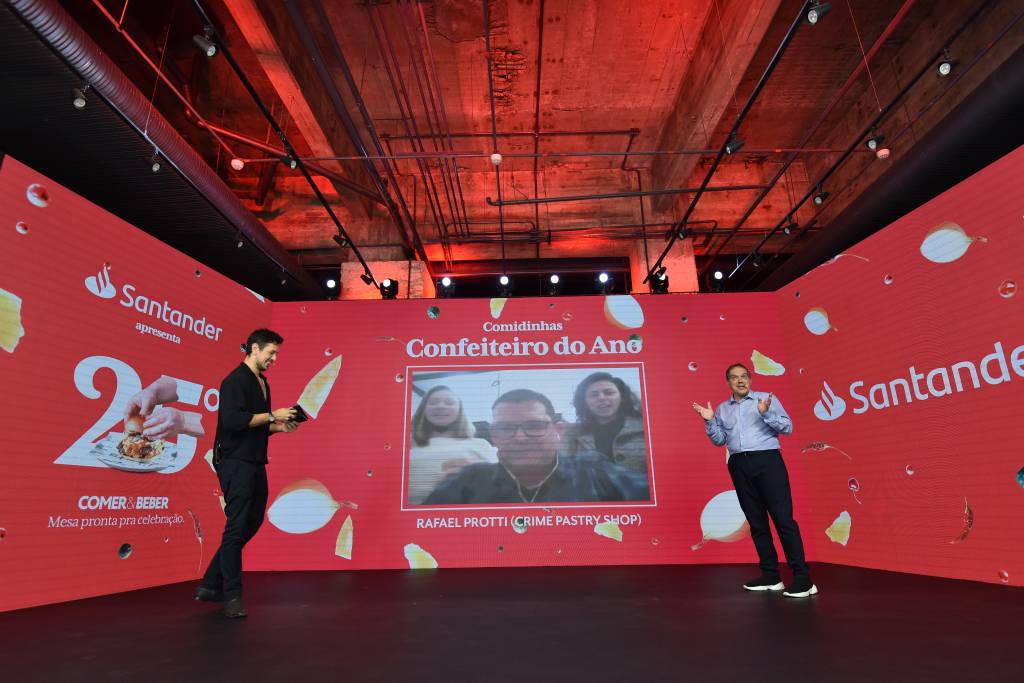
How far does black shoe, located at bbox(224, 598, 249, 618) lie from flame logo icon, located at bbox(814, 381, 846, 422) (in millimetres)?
5020

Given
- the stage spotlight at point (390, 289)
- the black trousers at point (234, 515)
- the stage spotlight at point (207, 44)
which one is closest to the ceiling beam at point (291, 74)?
the stage spotlight at point (207, 44)

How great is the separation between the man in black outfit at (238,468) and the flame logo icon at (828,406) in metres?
4.71

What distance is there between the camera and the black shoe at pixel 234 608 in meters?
2.76

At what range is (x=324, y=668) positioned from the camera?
6.40 feet

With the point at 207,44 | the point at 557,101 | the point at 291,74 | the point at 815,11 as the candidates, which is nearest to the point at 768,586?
the point at 815,11

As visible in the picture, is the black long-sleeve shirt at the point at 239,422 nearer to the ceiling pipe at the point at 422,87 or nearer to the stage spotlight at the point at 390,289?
the ceiling pipe at the point at 422,87

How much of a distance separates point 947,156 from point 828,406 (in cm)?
245

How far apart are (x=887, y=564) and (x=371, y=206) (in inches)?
316

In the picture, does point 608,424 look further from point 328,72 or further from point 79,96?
point 79,96

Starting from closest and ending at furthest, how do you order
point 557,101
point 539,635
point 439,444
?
1. point 539,635
2. point 439,444
3. point 557,101

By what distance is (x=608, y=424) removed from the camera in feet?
18.1

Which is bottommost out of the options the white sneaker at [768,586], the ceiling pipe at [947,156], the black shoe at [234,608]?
the white sneaker at [768,586]

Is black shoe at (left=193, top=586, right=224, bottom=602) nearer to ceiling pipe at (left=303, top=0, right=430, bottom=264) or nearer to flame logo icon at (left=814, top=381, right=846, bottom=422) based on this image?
ceiling pipe at (left=303, top=0, right=430, bottom=264)

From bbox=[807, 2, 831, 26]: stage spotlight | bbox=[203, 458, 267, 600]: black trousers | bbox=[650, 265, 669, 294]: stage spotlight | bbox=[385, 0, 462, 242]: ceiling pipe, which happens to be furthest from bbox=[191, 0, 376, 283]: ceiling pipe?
bbox=[650, 265, 669, 294]: stage spotlight
